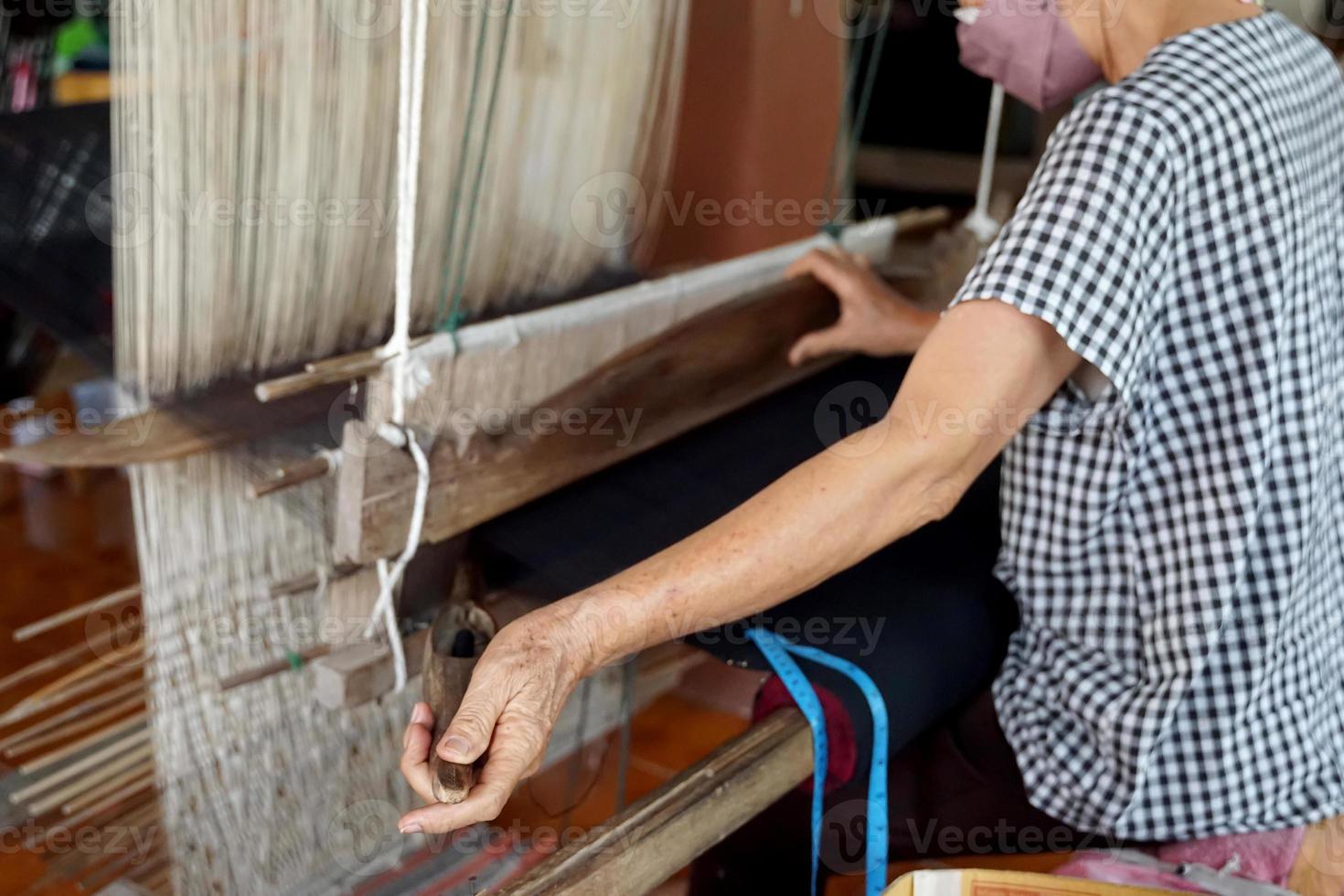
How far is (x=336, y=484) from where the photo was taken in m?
0.97

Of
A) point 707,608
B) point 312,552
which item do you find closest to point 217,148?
point 312,552

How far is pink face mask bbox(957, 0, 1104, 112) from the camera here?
101cm

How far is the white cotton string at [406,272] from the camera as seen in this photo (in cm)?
90

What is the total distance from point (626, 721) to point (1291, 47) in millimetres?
1001

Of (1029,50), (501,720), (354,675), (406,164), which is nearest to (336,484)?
(354,675)

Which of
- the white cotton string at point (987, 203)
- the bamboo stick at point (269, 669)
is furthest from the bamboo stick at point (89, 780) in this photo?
the white cotton string at point (987, 203)

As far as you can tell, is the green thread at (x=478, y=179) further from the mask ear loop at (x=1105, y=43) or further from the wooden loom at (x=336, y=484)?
the mask ear loop at (x=1105, y=43)

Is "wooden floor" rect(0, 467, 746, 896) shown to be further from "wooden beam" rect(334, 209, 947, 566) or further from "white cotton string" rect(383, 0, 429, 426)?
"white cotton string" rect(383, 0, 429, 426)

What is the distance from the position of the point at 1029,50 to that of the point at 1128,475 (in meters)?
0.39

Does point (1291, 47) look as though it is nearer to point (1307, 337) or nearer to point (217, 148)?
point (1307, 337)

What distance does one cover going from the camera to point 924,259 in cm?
164

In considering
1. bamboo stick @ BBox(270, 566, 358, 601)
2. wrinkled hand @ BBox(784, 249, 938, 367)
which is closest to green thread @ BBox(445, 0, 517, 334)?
bamboo stick @ BBox(270, 566, 358, 601)

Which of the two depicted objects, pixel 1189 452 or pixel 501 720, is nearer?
pixel 501 720

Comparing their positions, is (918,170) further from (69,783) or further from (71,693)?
(69,783)
